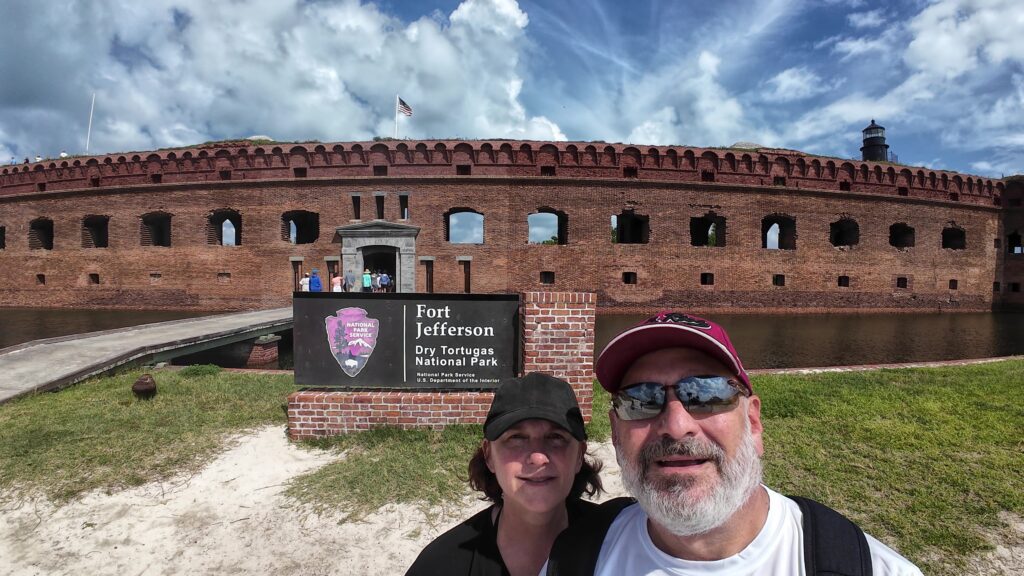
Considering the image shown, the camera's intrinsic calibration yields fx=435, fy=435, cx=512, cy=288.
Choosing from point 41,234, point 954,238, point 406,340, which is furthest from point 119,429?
point 954,238

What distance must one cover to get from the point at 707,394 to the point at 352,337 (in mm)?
4167

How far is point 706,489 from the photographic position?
113 centimetres

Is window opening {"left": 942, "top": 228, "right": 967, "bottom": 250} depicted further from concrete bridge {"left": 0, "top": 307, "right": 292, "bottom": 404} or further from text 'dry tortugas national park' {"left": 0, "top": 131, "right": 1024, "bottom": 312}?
concrete bridge {"left": 0, "top": 307, "right": 292, "bottom": 404}

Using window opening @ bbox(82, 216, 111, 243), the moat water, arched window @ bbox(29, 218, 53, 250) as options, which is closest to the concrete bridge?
the moat water

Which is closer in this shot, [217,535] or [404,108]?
[217,535]

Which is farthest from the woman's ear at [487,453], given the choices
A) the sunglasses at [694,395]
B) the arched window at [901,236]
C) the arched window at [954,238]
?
the arched window at [954,238]

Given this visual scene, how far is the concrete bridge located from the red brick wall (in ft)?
14.0

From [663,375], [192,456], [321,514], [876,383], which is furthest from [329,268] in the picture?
[663,375]

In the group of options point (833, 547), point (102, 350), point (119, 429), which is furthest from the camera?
point (102, 350)

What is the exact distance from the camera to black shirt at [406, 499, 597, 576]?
1.51 meters

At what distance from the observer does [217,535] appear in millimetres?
2928

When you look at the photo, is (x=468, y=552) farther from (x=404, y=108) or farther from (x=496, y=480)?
(x=404, y=108)

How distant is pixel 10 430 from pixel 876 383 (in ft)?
33.9

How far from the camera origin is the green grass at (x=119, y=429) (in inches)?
141
